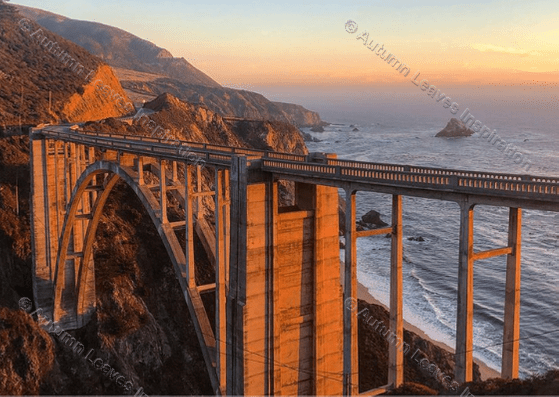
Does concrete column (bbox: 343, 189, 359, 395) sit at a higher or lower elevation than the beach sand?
higher

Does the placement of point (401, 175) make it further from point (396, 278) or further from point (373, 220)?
point (373, 220)

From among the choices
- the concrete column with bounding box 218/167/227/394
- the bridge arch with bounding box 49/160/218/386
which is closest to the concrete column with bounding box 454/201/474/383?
the concrete column with bounding box 218/167/227/394

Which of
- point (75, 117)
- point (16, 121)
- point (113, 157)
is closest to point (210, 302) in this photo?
point (113, 157)

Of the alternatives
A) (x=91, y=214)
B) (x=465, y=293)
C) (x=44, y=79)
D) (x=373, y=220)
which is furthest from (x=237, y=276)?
(x=44, y=79)

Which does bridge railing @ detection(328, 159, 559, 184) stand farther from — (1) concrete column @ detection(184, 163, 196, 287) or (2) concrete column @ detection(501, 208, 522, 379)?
(1) concrete column @ detection(184, 163, 196, 287)

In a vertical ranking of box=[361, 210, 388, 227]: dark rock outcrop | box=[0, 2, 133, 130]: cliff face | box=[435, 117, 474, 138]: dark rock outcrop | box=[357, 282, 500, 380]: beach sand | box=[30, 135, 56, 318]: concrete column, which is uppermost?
box=[0, 2, 133, 130]: cliff face
